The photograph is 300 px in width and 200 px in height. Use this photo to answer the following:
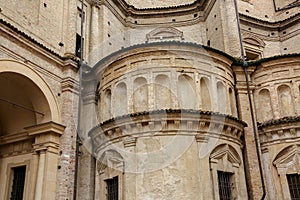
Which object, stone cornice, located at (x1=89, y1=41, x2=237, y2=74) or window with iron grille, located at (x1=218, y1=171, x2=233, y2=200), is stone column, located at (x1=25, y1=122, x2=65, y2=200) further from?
window with iron grille, located at (x1=218, y1=171, x2=233, y2=200)

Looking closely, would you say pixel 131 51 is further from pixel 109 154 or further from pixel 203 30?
pixel 203 30

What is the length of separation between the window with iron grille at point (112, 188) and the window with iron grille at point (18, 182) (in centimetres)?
337

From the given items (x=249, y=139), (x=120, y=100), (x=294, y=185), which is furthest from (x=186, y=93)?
(x=294, y=185)

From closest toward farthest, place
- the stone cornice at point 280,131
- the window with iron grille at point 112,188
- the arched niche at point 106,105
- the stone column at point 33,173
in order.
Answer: the window with iron grille at point 112,188 → the stone column at point 33,173 → the stone cornice at point 280,131 → the arched niche at point 106,105

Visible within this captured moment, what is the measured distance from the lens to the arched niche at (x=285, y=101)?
1362 cm

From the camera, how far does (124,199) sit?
434 inches

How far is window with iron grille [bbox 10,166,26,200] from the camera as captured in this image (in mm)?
13047

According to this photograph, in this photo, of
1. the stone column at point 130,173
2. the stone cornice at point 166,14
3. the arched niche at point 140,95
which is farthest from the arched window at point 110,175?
the stone cornice at point 166,14

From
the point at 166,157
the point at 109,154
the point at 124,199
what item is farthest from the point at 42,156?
the point at 166,157

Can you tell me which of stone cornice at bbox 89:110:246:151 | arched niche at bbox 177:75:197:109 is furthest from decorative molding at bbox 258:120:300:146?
arched niche at bbox 177:75:197:109

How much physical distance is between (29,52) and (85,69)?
9.38ft

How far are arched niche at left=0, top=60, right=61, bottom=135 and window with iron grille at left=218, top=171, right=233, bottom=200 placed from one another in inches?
234

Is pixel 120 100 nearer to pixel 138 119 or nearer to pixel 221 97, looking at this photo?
pixel 138 119

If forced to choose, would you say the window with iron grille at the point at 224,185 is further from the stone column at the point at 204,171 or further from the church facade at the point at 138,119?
the stone column at the point at 204,171
